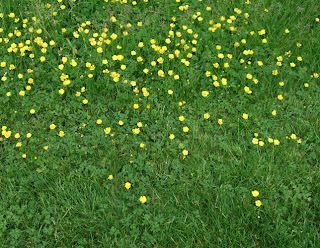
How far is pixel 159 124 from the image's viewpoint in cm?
309

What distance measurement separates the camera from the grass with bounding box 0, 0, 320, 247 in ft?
8.27

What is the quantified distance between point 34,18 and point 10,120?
1166 mm

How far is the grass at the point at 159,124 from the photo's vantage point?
2.52m

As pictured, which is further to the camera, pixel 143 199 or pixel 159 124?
pixel 159 124

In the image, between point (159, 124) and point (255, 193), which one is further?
point (159, 124)

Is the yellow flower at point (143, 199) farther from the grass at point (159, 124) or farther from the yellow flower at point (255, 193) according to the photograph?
the yellow flower at point (255, 193)

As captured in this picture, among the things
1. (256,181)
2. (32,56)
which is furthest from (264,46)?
(32,56)

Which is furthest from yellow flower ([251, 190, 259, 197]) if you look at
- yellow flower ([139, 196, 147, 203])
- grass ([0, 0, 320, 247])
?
yellow flower ([139, 196, 147, 203])

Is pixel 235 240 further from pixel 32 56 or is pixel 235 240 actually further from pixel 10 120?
pixel 32 56

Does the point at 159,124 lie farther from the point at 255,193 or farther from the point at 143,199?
the point at 255,193

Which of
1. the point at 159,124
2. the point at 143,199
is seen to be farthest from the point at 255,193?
the point at 159,124

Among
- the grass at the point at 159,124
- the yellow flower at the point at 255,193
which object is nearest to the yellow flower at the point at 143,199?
the grass at the point at 159,124

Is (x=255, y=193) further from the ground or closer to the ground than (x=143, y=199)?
further from the ground

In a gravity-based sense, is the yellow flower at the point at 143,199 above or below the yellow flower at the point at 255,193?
below
